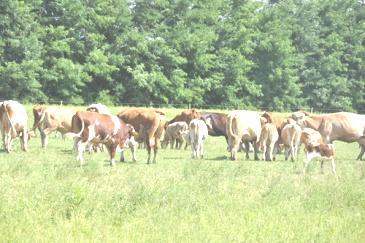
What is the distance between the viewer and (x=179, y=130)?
27.3 m

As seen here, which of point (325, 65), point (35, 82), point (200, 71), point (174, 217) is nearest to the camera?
point (174, 217)

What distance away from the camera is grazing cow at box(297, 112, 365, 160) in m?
24.2

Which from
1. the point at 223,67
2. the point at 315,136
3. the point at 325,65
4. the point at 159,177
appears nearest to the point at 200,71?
the point at 223,67

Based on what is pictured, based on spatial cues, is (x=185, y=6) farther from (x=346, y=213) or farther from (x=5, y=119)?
(x=346, y=213)

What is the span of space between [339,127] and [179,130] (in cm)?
673

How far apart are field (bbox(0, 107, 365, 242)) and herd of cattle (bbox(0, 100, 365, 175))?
127 centimetres

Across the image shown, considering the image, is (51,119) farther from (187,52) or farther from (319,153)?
(187,52)

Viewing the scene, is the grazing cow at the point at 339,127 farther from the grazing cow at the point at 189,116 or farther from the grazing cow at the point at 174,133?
the grazing cow at the point at 174,133

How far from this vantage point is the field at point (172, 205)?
903 centimetres

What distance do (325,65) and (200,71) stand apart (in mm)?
16334

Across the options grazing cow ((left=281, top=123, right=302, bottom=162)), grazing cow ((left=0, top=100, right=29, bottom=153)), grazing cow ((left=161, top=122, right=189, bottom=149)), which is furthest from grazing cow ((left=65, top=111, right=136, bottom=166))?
grazing cow ((left=161, top=122, right=189, bottom=149))

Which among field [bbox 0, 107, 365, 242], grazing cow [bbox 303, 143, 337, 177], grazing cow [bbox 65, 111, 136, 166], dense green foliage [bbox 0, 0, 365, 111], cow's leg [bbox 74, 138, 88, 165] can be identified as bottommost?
field [bbox 0, 107, 365, 242]

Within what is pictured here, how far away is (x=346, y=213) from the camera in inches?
448

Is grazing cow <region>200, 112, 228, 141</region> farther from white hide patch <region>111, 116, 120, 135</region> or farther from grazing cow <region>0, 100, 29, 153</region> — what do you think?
white hide patch <region>111, 116, 120, 135</region>
